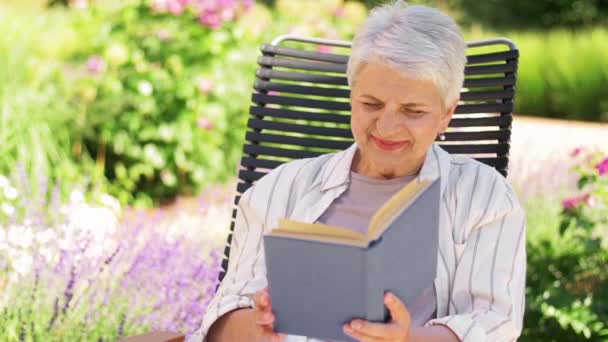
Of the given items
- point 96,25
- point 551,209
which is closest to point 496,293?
point 551,209

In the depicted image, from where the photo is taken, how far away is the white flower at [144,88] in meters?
7.07

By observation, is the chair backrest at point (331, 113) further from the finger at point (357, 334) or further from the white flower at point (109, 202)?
the finger at point (357, 334)

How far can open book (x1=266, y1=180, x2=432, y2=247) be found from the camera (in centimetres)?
185

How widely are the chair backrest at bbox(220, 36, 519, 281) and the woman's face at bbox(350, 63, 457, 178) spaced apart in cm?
84

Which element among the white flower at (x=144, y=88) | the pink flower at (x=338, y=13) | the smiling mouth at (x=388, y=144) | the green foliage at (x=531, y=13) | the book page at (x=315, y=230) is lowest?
the white flower at (x=144, y=88)

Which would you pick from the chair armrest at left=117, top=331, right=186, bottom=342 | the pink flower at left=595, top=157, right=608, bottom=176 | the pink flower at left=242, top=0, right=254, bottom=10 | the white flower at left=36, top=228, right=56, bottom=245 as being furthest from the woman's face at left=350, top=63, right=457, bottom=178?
the pink flower at left=242, top=0, right=254, bottom=10

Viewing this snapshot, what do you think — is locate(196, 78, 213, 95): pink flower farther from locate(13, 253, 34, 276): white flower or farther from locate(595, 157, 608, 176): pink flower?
locate(13, 253, 34, 276): white flower

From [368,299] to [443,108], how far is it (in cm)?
62

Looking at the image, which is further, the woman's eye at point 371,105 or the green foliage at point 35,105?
the green foliage at point 35,105

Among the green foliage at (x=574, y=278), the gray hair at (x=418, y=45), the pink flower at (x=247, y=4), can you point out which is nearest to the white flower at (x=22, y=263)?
the gray hair at (x=418, y=45)

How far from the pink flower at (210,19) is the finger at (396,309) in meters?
5.45

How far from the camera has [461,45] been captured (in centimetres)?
229

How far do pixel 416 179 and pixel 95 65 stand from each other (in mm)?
5073

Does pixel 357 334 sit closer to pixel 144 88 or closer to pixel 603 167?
pixel 603 167
